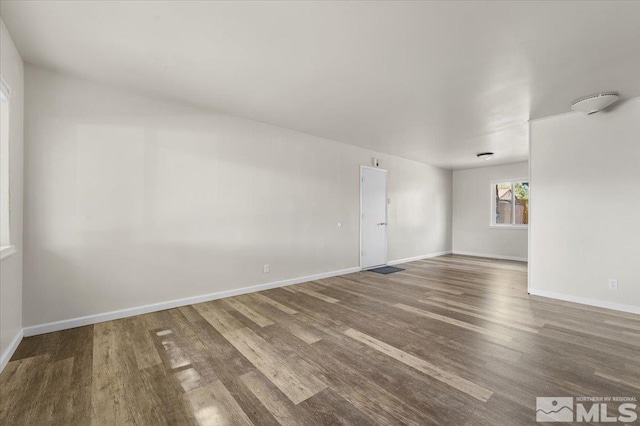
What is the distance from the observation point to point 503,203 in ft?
24.6

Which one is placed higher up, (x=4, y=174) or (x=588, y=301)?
(x=4, y=174)

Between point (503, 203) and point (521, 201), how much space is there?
0.41 meters

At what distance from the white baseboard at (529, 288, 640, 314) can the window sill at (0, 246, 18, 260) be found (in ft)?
19.7

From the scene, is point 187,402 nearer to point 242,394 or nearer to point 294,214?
point 242,394

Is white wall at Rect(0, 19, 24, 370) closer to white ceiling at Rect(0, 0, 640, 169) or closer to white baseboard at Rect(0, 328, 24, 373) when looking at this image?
→ white baseboard at Rect(0, 328, 24, 373)

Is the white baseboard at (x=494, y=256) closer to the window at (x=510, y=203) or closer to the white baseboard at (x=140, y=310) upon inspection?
the window at (x=510, y=203)

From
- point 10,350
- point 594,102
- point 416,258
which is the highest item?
point 594,102

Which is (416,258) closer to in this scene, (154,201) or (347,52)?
(347,52)

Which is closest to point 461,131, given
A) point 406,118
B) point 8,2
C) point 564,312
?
point 406,118

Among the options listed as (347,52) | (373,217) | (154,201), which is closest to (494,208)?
(373,217)

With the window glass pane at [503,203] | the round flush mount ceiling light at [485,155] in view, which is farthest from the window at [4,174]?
the window glass pane at [503,203]

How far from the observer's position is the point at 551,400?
5.63 feet

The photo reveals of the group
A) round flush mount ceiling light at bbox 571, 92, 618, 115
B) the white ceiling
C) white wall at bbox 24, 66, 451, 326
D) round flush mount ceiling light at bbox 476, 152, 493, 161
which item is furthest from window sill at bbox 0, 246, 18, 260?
round flush mount ceiling light at bbox 476, 152, 493, 161

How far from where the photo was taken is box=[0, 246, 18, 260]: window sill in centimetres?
201
